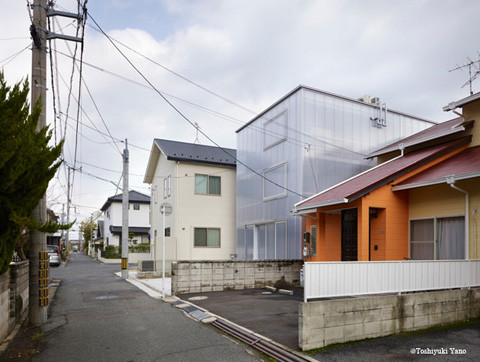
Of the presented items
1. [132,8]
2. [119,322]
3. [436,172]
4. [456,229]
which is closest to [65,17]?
[132,8]

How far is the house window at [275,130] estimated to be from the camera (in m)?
16.6

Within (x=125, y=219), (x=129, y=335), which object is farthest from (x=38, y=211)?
(x=125, y=219)

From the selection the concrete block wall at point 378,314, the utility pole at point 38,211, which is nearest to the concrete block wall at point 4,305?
the utility pole at point 38,211

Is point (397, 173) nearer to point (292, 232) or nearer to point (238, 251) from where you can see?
point (292, 232)

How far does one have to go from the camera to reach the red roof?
9320 millimetres

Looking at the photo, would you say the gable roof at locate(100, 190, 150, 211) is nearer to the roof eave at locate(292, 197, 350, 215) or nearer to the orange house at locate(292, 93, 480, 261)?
the roof eave at locate(292, 197, 350, 215)

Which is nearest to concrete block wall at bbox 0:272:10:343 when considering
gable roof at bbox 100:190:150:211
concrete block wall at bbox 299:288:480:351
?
concrete block wall at bbox 299:288:480:351

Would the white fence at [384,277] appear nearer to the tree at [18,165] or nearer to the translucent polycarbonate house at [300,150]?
the tree at [18,165]

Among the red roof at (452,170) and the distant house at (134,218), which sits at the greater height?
the red roof at (452,170)

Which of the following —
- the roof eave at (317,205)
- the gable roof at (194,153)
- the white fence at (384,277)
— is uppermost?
the gable roof at (194,153)

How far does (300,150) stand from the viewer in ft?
50.4

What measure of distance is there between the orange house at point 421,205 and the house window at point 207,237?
10608 mm

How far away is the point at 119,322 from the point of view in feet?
28.5

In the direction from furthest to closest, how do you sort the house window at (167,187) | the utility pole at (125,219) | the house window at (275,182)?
the house window at (167,187)
the utility pole at (125,219)
the house window at (275,182)
